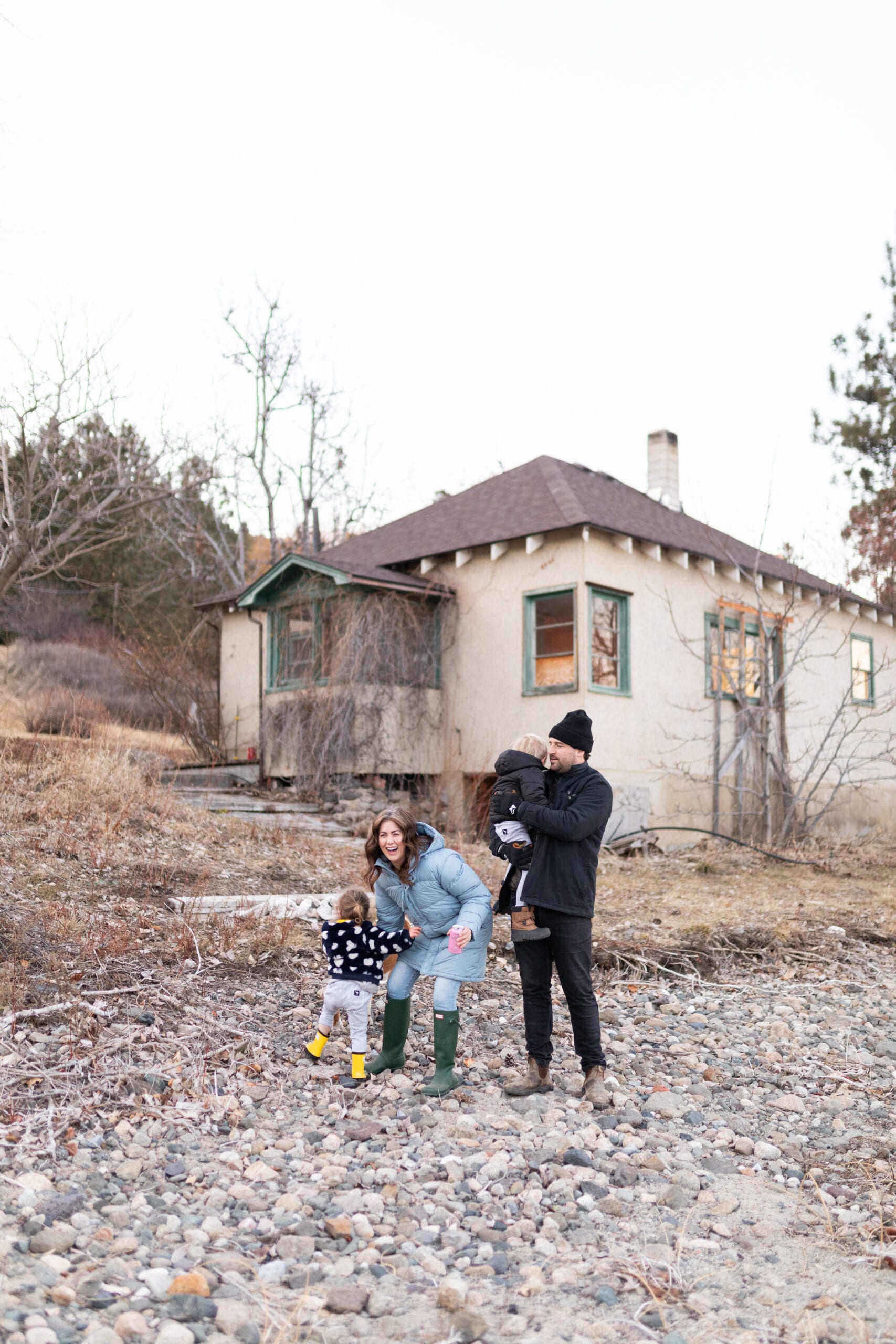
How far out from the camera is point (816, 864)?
1302 cm

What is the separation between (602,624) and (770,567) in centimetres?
459

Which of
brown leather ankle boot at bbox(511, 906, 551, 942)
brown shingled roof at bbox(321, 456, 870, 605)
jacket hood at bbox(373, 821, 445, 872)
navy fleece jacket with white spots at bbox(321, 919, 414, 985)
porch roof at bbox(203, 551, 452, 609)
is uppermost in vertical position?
brown shingled roof at bbox(321, 456, 870, 605)

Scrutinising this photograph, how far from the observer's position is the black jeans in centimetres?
482

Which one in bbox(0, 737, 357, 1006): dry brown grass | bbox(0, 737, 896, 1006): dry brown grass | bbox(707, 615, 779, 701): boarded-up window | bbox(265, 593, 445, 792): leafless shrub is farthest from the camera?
bbox(707, 615, 779, 701): boarded-up window

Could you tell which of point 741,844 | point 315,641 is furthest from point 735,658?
point 315,641

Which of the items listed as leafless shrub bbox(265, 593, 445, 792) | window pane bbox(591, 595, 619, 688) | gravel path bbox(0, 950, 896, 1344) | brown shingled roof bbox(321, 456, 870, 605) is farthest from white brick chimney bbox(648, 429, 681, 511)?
gravel path bbox(0, 950, 896, 1344)

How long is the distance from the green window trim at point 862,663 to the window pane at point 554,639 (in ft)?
22.3

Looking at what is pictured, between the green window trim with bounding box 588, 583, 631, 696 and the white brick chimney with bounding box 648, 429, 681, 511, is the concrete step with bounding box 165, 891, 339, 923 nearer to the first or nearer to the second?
the green window trim with bounding box 588, 583, 631, 696

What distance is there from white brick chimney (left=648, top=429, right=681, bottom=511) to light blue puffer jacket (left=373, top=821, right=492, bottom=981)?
14238mm

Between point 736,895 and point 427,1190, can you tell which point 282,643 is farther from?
point 427,1190

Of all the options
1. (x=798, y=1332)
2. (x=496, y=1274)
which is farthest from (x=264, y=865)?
(x=798, y=1332)

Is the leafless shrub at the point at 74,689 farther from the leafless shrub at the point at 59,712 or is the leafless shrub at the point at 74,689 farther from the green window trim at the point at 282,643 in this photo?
the green window trim at the point at 282,643

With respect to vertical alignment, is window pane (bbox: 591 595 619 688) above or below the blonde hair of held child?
above

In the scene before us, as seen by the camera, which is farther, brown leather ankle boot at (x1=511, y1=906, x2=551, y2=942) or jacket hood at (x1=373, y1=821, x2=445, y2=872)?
jacket hood at (x1=373, y1=821, x2=445, y2=872)
